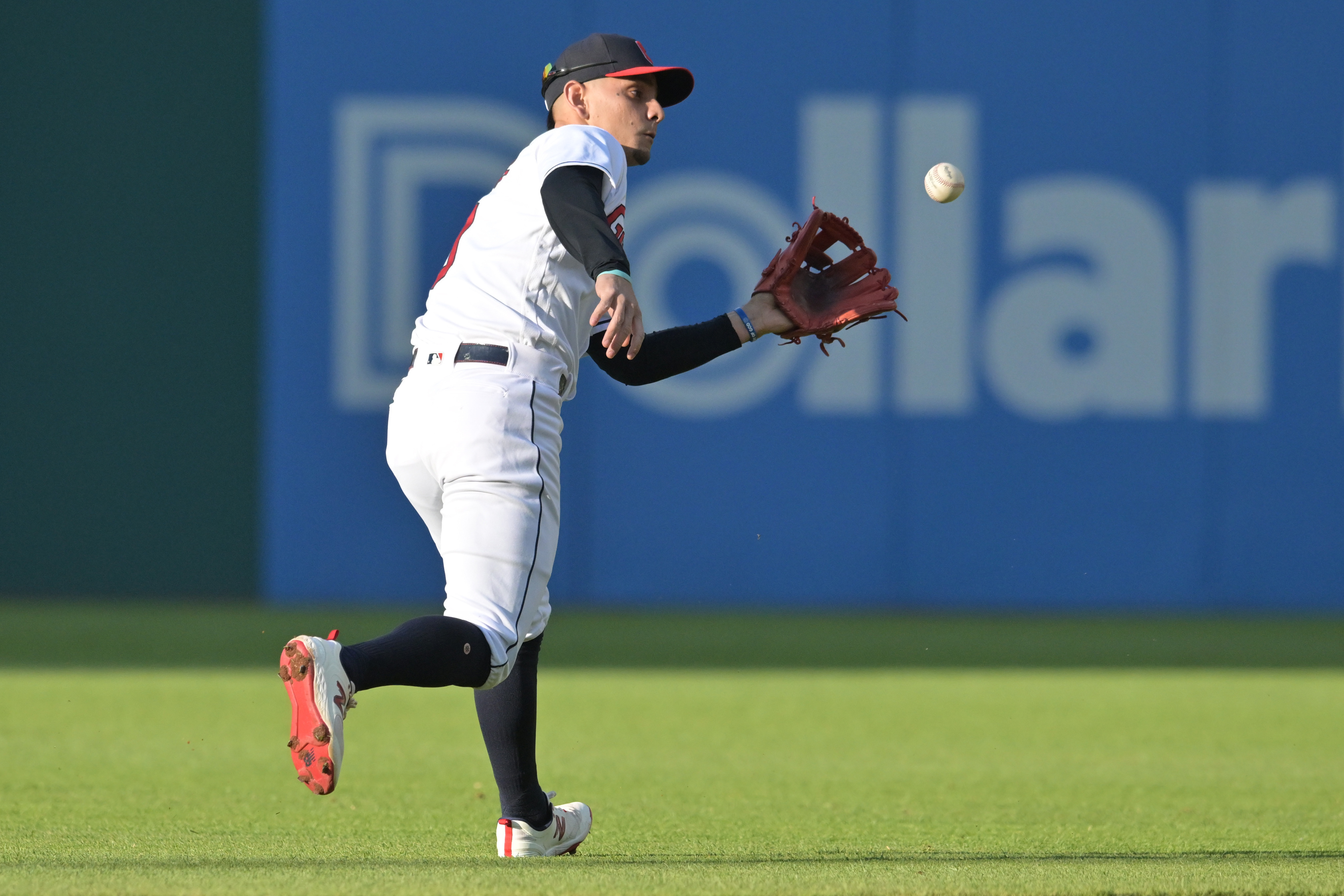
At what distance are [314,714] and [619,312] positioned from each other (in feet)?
2.92

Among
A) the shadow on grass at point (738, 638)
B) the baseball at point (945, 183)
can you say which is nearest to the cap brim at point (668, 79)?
the baseball at point (945, 183)

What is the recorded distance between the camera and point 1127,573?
9.77 m

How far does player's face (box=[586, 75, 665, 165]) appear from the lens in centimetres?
350

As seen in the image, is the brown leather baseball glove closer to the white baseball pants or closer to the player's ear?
the player's ear

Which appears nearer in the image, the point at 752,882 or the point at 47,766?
the point at 752,882

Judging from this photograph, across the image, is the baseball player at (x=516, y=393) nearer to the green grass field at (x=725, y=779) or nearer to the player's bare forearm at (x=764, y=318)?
the player's bare forearm at (x=764, y=318)

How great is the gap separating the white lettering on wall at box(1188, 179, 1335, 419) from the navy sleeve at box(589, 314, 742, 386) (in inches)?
271

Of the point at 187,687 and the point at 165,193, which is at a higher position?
the point at 165,193

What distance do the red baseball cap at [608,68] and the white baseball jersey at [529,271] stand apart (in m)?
0.20

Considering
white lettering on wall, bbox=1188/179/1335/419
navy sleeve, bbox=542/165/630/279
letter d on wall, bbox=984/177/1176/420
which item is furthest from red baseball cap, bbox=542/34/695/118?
white lettering on wall, bbox=1188/179/1335/419

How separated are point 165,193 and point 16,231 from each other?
101 centimetres

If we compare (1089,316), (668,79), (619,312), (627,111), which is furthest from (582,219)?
(1089,316)

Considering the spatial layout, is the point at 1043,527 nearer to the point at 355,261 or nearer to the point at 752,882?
the point at 355,261

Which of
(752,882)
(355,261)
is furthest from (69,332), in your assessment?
(752,882)
